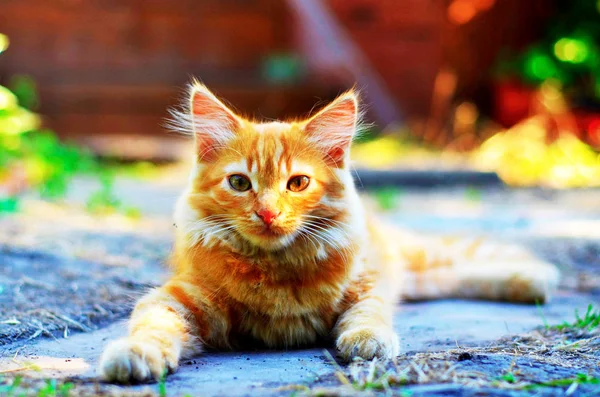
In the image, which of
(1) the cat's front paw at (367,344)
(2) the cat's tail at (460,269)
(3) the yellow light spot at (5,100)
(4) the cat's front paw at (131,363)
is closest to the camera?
(4) the cat's front paw at (131,363)

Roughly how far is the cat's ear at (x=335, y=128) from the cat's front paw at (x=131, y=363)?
97 centimetres

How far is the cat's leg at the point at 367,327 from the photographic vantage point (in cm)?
209

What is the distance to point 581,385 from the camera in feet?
5.86

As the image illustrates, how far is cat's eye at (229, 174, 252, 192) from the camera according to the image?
234 cm

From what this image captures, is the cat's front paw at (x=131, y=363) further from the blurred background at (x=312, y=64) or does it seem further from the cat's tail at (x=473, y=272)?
the blurred background at (x=312, y=64)

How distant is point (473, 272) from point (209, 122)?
1.49 m

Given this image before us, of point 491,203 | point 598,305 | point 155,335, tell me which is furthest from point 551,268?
point 491,203

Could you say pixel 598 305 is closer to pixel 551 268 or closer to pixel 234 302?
pixel 551 268

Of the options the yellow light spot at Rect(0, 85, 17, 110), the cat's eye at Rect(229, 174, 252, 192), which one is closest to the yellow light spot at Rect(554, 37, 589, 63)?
the yellow light spot at Rect(0, 85, 17, 110)

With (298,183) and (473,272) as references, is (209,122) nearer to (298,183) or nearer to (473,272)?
(298,183)

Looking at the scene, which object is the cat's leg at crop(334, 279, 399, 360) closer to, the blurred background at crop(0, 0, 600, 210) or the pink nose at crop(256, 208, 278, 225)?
the pink nose at crop(256, 208, 278, 225)

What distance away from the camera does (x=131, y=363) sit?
184 centimetres

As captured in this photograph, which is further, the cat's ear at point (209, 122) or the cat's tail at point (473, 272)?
the cat's tail at point (473, 272)

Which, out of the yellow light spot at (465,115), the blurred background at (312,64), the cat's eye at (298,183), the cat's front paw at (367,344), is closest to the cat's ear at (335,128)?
the cat's eye at (298,183)
